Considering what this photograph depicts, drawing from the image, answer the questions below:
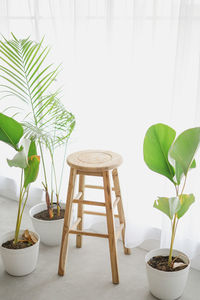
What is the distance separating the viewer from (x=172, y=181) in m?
1.86

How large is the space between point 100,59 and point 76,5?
0.37m

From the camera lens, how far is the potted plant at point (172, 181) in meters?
1.68

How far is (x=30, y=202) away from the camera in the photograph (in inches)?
122

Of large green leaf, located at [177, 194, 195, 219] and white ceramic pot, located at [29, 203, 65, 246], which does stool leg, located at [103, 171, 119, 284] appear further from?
white ceramic pot, located at [29, 203, 65, 246]

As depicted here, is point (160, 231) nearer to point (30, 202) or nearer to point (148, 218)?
point (148, 218)

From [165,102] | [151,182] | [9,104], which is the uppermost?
[165,102]

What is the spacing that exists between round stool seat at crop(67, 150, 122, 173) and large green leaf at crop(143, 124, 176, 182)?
0.24 metres

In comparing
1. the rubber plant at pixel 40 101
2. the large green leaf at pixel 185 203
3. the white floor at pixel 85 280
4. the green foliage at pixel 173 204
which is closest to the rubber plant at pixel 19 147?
the rubber plant at pixel 40 101

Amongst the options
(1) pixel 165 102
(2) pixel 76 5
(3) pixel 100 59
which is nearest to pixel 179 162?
(1) pixel 165 102

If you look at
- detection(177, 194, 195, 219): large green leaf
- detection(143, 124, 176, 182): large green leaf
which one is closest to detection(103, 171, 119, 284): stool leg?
detection(143, 124, 176, 182): large green leaf

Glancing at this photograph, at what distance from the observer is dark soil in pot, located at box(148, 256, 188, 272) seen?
1.92 m

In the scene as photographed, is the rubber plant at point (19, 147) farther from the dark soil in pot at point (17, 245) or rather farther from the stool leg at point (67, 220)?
the dark soil in pot at point (17, 245)

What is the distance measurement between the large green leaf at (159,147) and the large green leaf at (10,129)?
0.66 metres

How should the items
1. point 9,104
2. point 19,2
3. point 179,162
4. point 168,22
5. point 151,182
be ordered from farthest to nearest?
point 9,104 < point 19,2 < point 151,182 < point 168,22 < point 179,162
